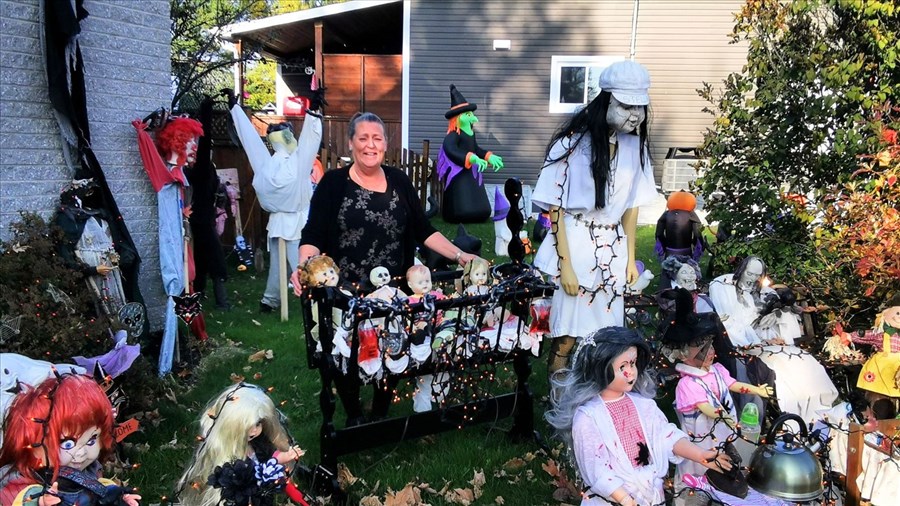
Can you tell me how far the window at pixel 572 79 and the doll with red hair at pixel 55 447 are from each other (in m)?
13.7

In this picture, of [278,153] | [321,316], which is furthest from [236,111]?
[321,316]

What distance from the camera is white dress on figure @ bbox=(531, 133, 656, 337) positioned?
383cm

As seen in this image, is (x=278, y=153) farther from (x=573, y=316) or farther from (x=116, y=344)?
(x=573, y=316)

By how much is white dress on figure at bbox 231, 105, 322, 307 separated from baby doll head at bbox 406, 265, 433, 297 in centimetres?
346

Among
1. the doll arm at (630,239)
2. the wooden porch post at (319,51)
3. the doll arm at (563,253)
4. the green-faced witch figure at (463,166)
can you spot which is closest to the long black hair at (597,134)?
the doll arm at (563,253)

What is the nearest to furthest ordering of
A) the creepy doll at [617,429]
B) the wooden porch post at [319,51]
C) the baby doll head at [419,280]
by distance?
the creepy doll at [617,429] → the baby doll head at [419,280] → the wooden porch post at [319,51]

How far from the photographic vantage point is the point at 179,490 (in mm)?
2859

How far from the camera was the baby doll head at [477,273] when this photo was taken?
11.7 feet

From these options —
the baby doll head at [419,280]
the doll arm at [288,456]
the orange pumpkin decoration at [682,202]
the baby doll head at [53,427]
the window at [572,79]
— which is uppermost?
the window at [572,79]

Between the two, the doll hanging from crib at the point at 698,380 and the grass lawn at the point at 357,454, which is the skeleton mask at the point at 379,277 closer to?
the grass lawn at the point at 357,454

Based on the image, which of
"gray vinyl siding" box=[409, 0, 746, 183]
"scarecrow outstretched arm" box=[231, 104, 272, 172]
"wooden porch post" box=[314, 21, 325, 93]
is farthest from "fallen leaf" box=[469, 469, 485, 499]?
"wooden porch post" box=[314, 21, 325, 93]

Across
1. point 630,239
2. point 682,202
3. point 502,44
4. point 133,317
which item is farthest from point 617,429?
point 502,44

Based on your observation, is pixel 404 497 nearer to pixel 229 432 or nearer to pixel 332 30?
pixel 229 432

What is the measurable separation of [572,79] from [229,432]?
13.7 m
